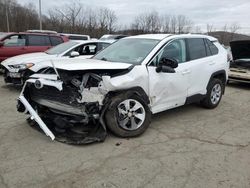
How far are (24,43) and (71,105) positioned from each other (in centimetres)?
825

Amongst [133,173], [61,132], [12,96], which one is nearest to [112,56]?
[61,132]

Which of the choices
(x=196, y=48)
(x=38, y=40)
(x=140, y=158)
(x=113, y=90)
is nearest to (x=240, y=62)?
(x=196, y=48)

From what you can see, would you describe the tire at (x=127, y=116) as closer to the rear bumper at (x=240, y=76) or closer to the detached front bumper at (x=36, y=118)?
the detached front bumper at (x=36, y=118)

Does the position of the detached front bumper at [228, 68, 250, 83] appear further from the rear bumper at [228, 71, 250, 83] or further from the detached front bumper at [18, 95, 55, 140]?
the detached front bumper at [18, 95, 55, 140]

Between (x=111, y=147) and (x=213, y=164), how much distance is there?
57.9 inches

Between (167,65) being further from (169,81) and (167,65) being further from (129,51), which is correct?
(129,51)

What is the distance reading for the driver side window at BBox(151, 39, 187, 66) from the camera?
17.6ft

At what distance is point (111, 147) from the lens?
4.44 m

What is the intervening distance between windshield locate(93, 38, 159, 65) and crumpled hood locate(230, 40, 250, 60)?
17.9ft

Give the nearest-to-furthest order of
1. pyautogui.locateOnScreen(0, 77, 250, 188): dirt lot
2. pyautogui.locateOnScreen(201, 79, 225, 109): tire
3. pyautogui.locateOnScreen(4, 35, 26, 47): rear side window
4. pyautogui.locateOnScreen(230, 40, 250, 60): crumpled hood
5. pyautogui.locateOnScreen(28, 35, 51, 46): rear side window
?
pyautogui.locateOnScreen(0, 77, 250, 188): dirt lot → pyautogui.locateOnScreen(201, 79, 225, 109): tire → pyautogui.locateOnScreen(230, 40, 250, 60): crumpled hood → pyautogui.locateOnScreen(4, 35, 26, 47): rear side window → pyautogui.locateOnScreen(28, 35, 51, 46): rear side window

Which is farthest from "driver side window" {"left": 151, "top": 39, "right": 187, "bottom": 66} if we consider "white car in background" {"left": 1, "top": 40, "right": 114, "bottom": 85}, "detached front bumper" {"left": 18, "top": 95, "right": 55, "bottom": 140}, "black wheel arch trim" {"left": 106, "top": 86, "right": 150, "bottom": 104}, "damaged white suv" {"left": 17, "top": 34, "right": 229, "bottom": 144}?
"white car in background" {"left": 1, "top": 40, "right": 114, "bottom": 85}

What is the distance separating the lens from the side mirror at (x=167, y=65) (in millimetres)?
5172

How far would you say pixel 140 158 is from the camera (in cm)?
408

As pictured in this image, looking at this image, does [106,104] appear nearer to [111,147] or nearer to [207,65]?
[111,147]
